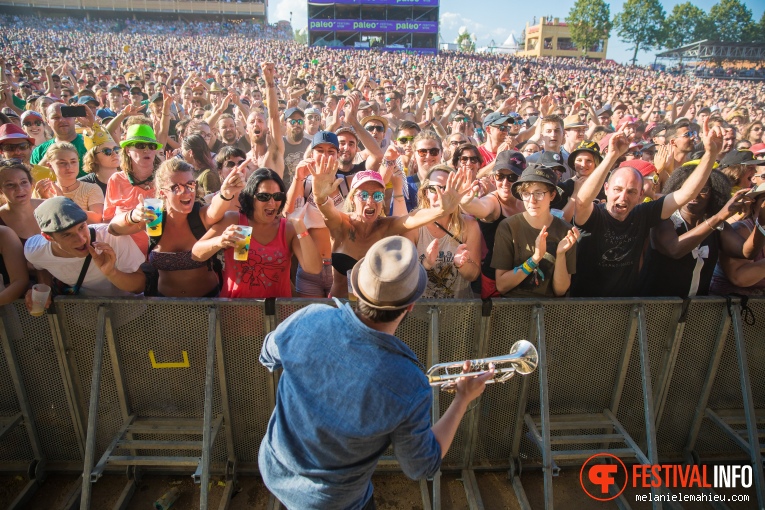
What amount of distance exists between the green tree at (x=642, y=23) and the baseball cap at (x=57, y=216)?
93057 millimetres

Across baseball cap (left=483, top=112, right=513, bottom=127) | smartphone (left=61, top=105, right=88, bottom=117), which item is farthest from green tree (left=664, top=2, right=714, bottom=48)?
smartphone (left=61, top=105, right=88, bottom=117)

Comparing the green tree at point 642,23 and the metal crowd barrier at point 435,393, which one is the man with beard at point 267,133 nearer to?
the metal crowd barrier at point 435,393

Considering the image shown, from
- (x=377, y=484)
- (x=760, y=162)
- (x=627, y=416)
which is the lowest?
(x=377, y=484)

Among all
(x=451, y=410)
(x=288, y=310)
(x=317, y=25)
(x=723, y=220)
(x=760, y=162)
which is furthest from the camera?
(x=317, y=25)

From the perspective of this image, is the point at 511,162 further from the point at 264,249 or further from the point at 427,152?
the point at 264,249

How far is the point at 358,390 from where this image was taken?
1.65m

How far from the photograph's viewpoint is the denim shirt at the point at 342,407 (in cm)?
166

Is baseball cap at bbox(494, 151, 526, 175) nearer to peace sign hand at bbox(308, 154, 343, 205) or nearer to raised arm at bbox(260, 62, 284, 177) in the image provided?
peace sign hand at bbox(308, 154, 343, 205)

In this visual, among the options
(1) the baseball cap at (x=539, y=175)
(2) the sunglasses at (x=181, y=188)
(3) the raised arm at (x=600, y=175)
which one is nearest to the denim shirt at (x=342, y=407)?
(2) the sunglasses at (x=181, y=188)

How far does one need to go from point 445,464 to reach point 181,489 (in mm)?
2083

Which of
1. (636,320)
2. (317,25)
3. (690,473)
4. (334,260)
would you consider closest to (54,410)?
(334,260)

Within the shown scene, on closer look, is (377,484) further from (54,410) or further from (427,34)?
(427,34)

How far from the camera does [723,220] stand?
127 inches

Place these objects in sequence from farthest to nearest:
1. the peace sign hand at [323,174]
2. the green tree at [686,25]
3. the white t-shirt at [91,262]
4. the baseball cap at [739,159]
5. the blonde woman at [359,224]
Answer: the green tree at [686,25]
the baseball cap at [739,159]
the blonde woman at [359,224]
the white t-shirt at [91,262]
the peace sign hand at [323,174]
